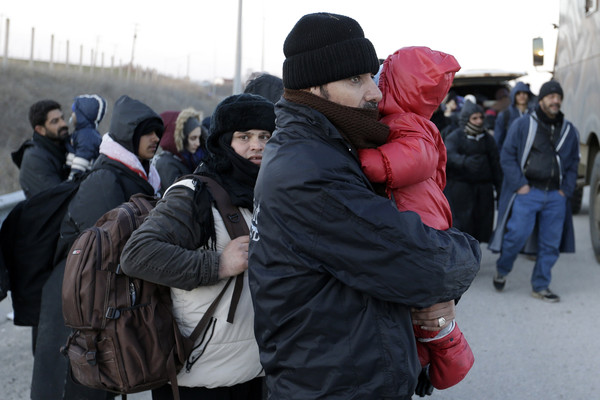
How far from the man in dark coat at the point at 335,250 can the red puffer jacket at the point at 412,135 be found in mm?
58

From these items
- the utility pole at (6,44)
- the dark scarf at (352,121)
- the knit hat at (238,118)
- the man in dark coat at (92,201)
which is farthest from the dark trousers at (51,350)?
the utility pole at (6,44)

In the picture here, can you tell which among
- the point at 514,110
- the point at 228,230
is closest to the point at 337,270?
the point at 228,230

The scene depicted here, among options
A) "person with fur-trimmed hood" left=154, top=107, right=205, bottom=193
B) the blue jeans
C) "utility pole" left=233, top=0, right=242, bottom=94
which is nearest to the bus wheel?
the blue jeans

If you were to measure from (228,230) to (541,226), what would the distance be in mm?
4909

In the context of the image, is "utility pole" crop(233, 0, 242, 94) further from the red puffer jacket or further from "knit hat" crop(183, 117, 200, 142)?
the red puffer jacket

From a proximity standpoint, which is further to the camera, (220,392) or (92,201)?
(92,201)

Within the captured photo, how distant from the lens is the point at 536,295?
647 centimetres

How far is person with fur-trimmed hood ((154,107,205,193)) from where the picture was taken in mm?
5625

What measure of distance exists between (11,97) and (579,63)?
21976 millimetres

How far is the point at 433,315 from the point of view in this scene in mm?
1880

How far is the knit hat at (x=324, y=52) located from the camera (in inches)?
71.5

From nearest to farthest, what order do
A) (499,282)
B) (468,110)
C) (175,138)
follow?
1. (175,138)
2. (499,282)
3. (468,110)

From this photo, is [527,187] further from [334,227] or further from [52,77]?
[52,77]

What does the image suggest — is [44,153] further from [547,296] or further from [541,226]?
[547,296]
